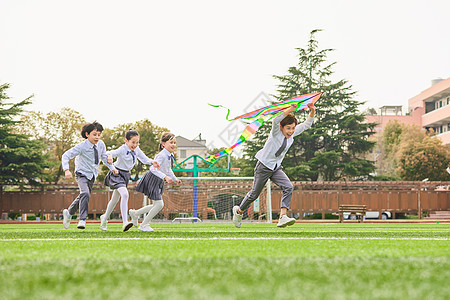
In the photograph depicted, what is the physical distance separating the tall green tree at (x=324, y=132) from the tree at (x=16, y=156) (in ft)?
49.4

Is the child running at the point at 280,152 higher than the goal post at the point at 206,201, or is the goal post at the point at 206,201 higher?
the child running at the point at 280,152

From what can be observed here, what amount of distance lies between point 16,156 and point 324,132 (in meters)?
21.1

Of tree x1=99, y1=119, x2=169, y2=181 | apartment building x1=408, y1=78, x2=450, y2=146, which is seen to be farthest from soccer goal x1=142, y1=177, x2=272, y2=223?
apartment building x1=408, y1=78, x2=450, y2=146

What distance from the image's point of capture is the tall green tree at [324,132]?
37750 millimetres

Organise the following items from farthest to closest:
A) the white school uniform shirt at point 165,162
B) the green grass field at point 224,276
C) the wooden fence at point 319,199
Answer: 1. the wooden fence at point 319,199
2. the white school uniform shirt at point 165,162
3. the green grass field at point 224,276

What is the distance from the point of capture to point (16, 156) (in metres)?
30.7

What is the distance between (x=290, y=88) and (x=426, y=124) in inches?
1329

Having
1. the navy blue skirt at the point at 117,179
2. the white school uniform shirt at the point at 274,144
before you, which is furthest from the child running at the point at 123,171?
the white school uniform shirt at the point at 274,144

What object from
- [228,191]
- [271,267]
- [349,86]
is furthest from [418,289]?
[349,86]

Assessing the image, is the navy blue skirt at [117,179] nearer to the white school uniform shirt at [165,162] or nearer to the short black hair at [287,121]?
the white school uniform shirt at [165,162]

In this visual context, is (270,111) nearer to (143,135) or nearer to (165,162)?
(165,162)

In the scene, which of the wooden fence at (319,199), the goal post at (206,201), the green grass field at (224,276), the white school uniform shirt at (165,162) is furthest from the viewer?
the wooden fence at (319,199)

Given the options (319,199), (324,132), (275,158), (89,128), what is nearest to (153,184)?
(89,128)

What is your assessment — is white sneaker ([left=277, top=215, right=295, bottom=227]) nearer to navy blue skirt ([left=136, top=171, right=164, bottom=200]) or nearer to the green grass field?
navy blue skirt ([left=136, top=171, right=164, bottom=200])
